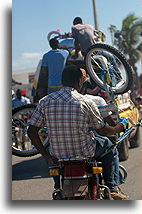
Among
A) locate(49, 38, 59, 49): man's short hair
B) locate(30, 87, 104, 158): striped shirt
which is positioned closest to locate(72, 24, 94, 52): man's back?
locate(49, 38, 59, 49): man's short hair

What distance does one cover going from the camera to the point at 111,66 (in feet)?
15.9

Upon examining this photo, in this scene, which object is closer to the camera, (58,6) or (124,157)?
(58,6)

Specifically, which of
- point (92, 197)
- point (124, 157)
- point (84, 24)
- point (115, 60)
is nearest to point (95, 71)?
point (115, 60)

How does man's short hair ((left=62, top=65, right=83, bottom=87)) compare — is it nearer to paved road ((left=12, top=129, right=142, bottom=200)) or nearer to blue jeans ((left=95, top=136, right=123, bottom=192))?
blue jeans ((left=95, top=136, right=123, bottom=192))

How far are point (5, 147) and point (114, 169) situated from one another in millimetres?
1533

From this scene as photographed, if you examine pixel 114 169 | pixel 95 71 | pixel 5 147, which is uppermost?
pixel 95 71

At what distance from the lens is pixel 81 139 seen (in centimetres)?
394

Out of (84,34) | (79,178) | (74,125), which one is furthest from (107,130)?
(84,34)

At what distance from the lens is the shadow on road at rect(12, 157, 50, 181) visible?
670 centimetres

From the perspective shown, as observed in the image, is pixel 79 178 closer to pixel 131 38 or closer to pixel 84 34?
pixel 84 34

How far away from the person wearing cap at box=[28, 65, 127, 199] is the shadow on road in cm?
267

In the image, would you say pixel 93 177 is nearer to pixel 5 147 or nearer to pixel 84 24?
pixel 5 147

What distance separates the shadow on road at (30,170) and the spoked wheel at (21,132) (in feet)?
2.19

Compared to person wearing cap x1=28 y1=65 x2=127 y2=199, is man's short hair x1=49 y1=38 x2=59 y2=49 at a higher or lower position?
higher
